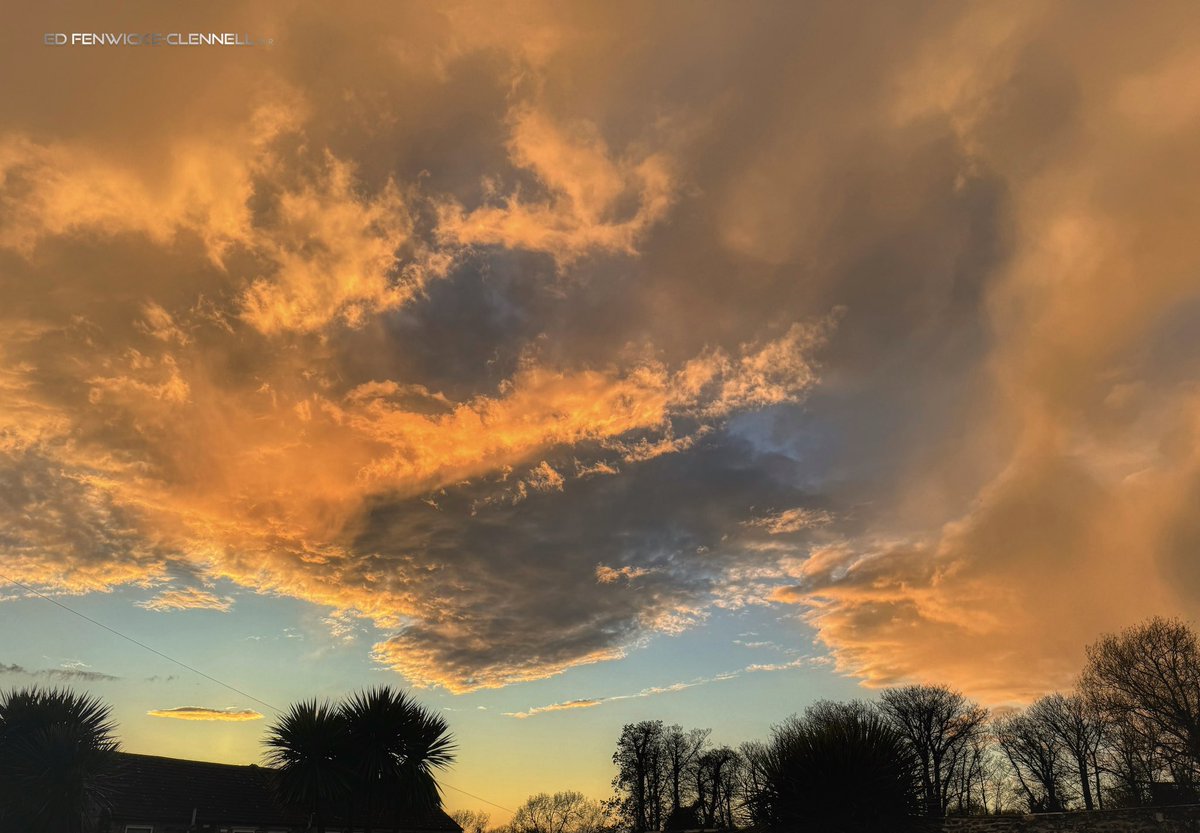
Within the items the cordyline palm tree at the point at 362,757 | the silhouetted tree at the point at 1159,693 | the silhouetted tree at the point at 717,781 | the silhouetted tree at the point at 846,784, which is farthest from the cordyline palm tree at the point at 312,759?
the silhouetted tree at the point at 717,781

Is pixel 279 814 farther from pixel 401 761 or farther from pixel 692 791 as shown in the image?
pixel 692 791

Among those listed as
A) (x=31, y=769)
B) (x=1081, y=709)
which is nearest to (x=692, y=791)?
(x=1081, y=709)

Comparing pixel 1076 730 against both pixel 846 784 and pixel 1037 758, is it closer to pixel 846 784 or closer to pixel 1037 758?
pixel 1037 758

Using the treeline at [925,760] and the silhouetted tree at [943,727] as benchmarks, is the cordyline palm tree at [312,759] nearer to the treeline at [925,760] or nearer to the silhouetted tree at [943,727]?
the treeline at [925,760]

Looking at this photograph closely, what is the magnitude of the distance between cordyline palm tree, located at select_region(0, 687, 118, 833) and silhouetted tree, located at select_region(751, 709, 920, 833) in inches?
907

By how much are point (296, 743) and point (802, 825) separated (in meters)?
18.2

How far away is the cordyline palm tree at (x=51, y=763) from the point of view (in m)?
23.1

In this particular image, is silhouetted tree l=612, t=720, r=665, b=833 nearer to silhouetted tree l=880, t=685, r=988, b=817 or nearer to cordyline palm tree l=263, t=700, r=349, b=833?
silhouetted tree l=880, t=685, r=988, b=817

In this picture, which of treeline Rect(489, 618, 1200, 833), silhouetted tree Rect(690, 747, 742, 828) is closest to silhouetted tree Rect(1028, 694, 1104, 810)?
treeline Rect(489, 618, 1200, 833)

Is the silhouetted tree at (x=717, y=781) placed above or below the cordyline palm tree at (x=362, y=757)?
below

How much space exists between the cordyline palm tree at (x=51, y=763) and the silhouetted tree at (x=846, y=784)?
75.6ft

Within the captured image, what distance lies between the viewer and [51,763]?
78.5 feet

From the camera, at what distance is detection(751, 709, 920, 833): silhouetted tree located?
18531mm

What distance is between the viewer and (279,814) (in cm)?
3541
